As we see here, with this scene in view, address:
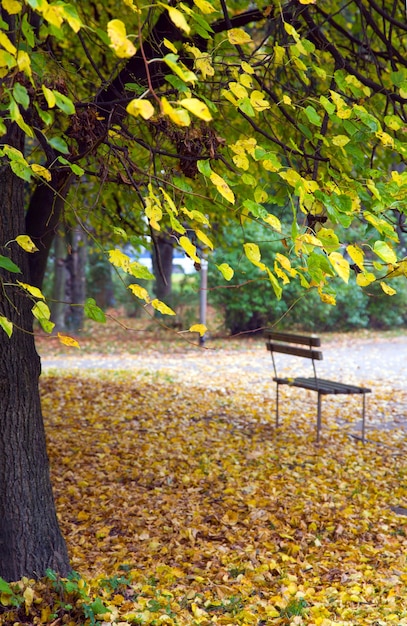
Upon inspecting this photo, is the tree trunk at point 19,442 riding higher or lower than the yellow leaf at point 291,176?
lower

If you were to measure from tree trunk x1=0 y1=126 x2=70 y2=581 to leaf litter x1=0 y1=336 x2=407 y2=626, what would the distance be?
0.49 feet

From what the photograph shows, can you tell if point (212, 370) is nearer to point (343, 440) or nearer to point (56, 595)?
point (343, 440)

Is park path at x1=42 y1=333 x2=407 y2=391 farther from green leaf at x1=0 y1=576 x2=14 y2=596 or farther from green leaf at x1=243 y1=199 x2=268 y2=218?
green leaf at x1=243 y1=199 x2=268 y2=218

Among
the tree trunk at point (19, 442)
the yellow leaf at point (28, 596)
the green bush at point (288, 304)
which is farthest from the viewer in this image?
the green bush at point (288, 304)

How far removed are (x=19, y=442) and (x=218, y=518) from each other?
5.98 ft

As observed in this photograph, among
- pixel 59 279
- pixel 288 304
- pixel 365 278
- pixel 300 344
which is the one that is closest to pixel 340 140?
pixel 365 278

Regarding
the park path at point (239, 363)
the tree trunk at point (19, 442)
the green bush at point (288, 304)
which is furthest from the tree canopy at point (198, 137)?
the green bush at point (288, 304)

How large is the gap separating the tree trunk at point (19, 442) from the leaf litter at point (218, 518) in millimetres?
151

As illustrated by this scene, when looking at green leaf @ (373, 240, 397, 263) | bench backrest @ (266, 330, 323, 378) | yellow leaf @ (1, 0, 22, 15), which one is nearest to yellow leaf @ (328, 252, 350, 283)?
green leaf @ (373, 240, 397, 263)

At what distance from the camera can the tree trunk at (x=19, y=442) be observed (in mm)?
3752

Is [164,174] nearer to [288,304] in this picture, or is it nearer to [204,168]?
[204,168]

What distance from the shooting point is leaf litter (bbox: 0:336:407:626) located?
A: 3641mm

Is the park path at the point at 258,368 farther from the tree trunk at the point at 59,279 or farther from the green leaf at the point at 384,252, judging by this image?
the green leaf at the point at 384,252

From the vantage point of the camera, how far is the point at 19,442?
150 inches
